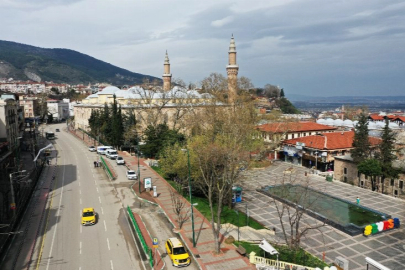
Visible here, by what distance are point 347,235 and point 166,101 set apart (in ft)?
143

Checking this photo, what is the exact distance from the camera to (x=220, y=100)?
51.8 metres

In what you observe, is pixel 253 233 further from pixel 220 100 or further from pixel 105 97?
pixel 105 97

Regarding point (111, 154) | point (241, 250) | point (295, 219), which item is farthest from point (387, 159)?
point (111, 154)

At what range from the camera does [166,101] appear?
2403 inches

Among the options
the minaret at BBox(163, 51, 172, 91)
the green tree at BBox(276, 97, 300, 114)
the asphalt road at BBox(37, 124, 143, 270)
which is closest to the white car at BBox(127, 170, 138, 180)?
the asphalt road at BBox(37, 124, 143, 270)

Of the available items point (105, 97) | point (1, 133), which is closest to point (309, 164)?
point (1, 133)

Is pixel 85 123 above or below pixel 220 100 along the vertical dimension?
below

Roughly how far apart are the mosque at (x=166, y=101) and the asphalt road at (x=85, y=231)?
2085cm

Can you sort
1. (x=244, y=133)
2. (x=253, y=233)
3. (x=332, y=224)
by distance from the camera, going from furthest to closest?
(x=244, y=133), (x=332, y=224), (x=253, y=233)

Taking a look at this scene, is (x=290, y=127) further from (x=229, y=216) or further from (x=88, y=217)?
(x=88, y=217)

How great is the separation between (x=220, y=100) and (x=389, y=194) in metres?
27.2

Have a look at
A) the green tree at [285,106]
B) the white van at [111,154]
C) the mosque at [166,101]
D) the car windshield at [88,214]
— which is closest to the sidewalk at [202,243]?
the car windshield at [88,214]

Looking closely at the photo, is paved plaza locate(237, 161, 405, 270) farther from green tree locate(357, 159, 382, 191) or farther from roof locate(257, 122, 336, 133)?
roof locate(257, 122, 336, 133)

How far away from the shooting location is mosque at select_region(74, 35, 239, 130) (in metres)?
56.2
